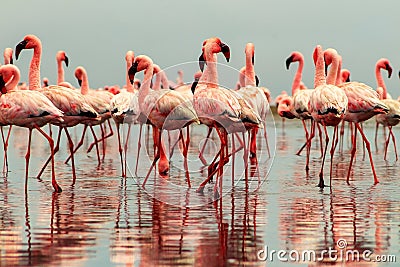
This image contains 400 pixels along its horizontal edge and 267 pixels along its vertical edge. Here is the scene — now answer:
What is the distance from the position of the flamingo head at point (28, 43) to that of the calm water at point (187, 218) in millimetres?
1837

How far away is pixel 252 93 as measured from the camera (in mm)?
13594

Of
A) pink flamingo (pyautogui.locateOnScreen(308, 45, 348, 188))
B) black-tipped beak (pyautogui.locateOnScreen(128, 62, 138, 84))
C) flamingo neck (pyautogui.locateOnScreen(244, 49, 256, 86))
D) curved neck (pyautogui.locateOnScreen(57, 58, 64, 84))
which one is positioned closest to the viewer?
pink flamingo (pyautogui.locateOnScreen(308, 45, 348, 188))

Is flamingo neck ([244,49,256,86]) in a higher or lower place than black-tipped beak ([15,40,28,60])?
lower

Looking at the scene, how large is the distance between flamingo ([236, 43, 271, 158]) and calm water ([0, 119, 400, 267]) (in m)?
0.97

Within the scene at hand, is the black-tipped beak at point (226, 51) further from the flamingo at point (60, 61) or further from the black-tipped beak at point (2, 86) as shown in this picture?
the flamingo at point (60, 61)

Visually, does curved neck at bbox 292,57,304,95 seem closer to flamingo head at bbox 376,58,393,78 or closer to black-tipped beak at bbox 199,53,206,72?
flamingo head at bbox 376,58,393,78

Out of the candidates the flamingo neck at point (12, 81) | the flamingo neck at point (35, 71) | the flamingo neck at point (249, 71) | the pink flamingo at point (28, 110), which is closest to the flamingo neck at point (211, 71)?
the pink flamingo at point (28, 110)

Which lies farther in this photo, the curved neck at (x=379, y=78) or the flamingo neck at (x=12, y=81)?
the curved neck at (x=379, y=78)

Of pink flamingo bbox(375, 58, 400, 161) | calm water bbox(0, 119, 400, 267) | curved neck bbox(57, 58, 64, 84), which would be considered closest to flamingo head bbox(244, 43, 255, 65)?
calm water bbox(0, 119, 400, 267)

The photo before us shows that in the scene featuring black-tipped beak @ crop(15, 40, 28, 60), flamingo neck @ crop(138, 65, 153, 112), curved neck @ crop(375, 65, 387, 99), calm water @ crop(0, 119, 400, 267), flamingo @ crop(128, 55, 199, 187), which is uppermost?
black-tipped beak @ crop(15, 40, 28, 60)

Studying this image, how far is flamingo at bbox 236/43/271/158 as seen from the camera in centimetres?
1332

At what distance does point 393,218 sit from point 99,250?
10.5ft

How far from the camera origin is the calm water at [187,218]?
6.81m

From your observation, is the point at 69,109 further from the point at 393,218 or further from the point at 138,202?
the point at 393,218
